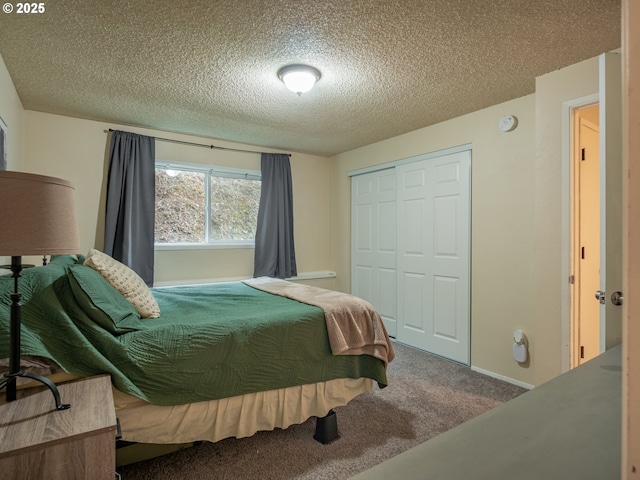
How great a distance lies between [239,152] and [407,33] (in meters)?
2.73

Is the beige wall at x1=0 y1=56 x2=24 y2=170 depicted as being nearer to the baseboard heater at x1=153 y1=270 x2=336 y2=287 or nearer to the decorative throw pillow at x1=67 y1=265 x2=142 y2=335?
the decorative throw pillow at x1=67 y1=265 x2=142 y2=335

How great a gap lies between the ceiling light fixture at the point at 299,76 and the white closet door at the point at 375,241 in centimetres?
195

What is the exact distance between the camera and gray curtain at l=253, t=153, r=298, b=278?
4.30 meters

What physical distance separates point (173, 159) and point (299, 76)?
6.90 feet

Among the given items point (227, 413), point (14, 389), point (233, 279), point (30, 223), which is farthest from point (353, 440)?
point (233, 279)

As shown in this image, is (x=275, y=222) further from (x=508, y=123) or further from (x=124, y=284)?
(x=508, y=123)

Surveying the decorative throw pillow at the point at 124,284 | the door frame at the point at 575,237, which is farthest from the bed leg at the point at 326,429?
the door frame at the point at 575,237

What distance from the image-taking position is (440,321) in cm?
348

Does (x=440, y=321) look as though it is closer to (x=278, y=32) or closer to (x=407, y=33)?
(x=407, y=33)

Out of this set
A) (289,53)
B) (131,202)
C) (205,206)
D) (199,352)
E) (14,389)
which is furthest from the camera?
(205,206)

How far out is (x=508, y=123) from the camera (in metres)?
2.86

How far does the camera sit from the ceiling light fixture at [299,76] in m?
2.29

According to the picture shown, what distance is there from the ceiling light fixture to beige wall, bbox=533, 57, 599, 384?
1619 millimetres

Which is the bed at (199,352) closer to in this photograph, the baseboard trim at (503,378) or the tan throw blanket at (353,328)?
the tan throw blanket at (353,328)
